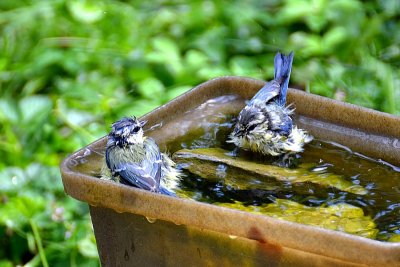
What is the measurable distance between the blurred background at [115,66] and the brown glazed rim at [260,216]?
1.30 metres

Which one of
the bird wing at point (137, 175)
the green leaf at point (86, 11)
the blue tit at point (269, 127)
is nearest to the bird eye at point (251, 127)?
the blue tit at point (269, 127)

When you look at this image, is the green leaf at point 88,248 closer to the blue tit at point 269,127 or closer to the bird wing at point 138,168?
the blue tit at point 269,127

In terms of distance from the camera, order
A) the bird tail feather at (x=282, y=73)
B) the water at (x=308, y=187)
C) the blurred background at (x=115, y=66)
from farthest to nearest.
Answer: the blurred background at (x=115, y=66), the bird tail feather at (x=282, y=73), the water at (x=308, y=187)

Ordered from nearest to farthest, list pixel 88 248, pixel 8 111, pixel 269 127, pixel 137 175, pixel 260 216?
pixel 260 216 → pixel 137 175 → pixel 269 127 → pixel 88 248 → pixel 8 111

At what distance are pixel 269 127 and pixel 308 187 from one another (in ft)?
1.70

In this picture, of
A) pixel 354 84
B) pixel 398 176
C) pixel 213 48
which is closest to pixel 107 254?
pixel 398 176

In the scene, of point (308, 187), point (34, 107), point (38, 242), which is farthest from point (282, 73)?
point (34, 107)

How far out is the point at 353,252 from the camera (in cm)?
200

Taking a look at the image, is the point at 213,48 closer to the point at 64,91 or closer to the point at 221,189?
the point at 64,91

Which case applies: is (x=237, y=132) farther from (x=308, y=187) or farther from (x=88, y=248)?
(x=88, y=248)

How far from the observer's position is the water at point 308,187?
244 cm

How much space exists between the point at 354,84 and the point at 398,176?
194 centimetres

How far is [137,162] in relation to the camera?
2658 millimetres

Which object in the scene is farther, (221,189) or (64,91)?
(64,91)
